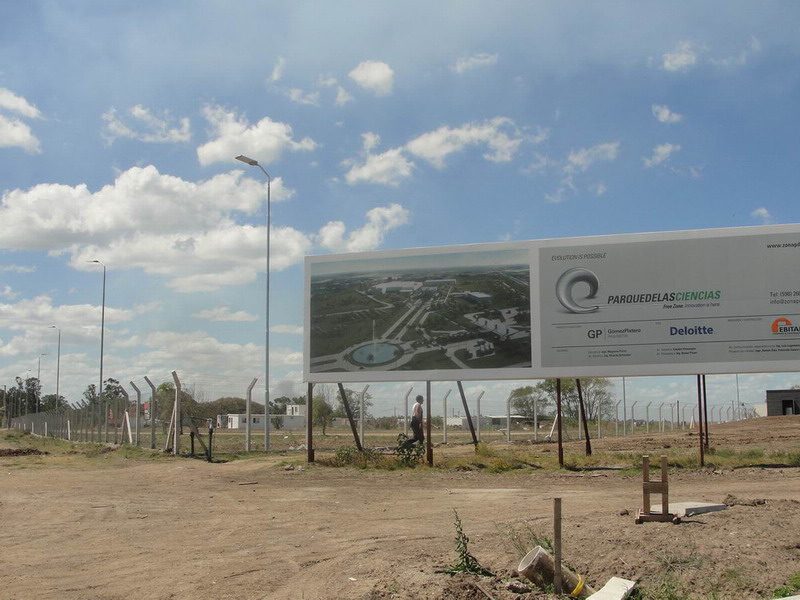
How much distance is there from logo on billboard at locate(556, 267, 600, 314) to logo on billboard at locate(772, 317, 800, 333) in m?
4.10

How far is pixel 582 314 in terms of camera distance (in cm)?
1966

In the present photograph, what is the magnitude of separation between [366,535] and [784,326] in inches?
501

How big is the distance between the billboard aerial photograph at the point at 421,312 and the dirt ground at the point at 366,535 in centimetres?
380

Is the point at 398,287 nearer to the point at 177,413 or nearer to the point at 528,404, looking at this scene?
the point at 177,413

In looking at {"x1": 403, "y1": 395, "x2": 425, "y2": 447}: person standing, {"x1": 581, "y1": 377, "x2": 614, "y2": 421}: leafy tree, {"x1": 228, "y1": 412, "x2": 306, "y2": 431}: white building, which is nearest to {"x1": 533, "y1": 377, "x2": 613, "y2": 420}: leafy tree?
{"x1": 581, "y1": 377, "x2": 614, "y2": 421}: leafy tree

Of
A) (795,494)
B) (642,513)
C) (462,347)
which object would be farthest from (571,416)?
(642,513)

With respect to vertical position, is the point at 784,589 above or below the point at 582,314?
below

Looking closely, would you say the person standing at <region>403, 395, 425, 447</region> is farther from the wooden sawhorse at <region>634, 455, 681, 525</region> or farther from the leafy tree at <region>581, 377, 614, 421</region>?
the leafy tree at <region>581, 377, 614, 421</region>

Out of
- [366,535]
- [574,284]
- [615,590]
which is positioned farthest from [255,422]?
[615,590]

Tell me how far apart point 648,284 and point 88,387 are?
70656mm

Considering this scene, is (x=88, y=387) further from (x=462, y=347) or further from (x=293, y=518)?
(x=293, y=518)

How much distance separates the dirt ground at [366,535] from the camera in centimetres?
748

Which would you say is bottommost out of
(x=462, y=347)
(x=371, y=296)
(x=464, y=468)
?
(x=464, y=468)

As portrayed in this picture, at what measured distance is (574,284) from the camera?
19844mm
